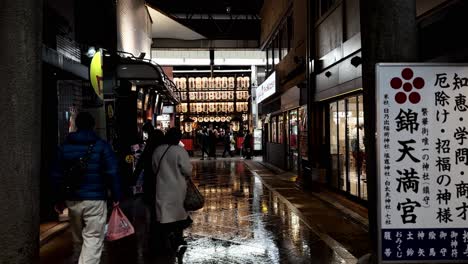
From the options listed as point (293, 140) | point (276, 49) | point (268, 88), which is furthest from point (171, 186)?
point (276, 49)

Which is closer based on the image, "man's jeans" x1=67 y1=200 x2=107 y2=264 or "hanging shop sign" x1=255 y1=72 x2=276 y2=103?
"man's jeans" x1=67 y1=200 x2=107 y2=264

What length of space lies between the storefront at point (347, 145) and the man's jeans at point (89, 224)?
7.90 metres

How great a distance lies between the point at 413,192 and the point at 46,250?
6.27 m

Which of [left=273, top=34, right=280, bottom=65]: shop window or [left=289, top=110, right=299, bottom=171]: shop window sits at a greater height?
[left=273, top=34, right=280, bottom=65]: shop window

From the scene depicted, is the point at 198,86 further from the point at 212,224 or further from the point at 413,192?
the point at 413,192

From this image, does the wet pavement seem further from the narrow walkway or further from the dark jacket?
the dark jacket

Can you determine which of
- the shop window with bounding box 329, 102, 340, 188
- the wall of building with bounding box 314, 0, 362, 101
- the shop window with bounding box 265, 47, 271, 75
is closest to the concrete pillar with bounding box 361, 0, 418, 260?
the wall of building with bounding box 314, 0, 362, 101

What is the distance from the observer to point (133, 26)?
1938cm

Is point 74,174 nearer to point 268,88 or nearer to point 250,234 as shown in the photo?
point 250,234

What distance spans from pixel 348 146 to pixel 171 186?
6985mm

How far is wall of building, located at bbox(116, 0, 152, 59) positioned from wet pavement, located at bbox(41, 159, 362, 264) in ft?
24.9

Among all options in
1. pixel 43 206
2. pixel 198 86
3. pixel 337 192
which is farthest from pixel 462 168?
pixel 198 86

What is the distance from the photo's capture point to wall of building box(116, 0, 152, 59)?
55.1 ft

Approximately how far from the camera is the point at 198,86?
151 feet
